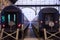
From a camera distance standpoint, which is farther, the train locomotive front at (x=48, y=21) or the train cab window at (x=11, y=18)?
the train locomotive front at (x=48, y=21)

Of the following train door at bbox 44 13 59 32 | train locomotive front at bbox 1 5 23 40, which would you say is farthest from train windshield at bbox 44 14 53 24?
train locomotive front at bbox 1 5 23 40

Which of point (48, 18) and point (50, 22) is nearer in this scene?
point (50, 22)

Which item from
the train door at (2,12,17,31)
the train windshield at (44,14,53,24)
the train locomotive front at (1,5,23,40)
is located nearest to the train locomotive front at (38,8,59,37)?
the train windshield at (44,14,53,24)

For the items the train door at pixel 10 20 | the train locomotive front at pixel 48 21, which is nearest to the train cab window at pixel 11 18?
the train door at pixel 10 20

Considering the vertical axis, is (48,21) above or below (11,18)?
below

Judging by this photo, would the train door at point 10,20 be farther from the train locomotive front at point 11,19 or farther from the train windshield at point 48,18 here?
the train windshield at point 48,18

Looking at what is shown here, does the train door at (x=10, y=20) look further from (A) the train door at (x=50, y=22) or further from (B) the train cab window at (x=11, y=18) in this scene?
(A) the train door at (x=50, y=22)

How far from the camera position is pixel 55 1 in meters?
39.2

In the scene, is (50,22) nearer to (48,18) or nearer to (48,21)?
(48,21)

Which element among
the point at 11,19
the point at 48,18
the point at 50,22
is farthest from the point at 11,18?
the point at 50,22

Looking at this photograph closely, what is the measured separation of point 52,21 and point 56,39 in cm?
169

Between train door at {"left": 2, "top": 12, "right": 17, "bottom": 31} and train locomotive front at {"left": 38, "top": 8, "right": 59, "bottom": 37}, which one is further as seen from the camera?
train locomotive front at {"left": 38, "top": 8, "right": 59, "bottom": 37}

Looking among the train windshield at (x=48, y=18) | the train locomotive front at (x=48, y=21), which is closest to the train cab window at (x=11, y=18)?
the train locomotive front at (x=48, y=21)

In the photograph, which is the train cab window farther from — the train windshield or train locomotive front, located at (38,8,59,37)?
the train windshield
